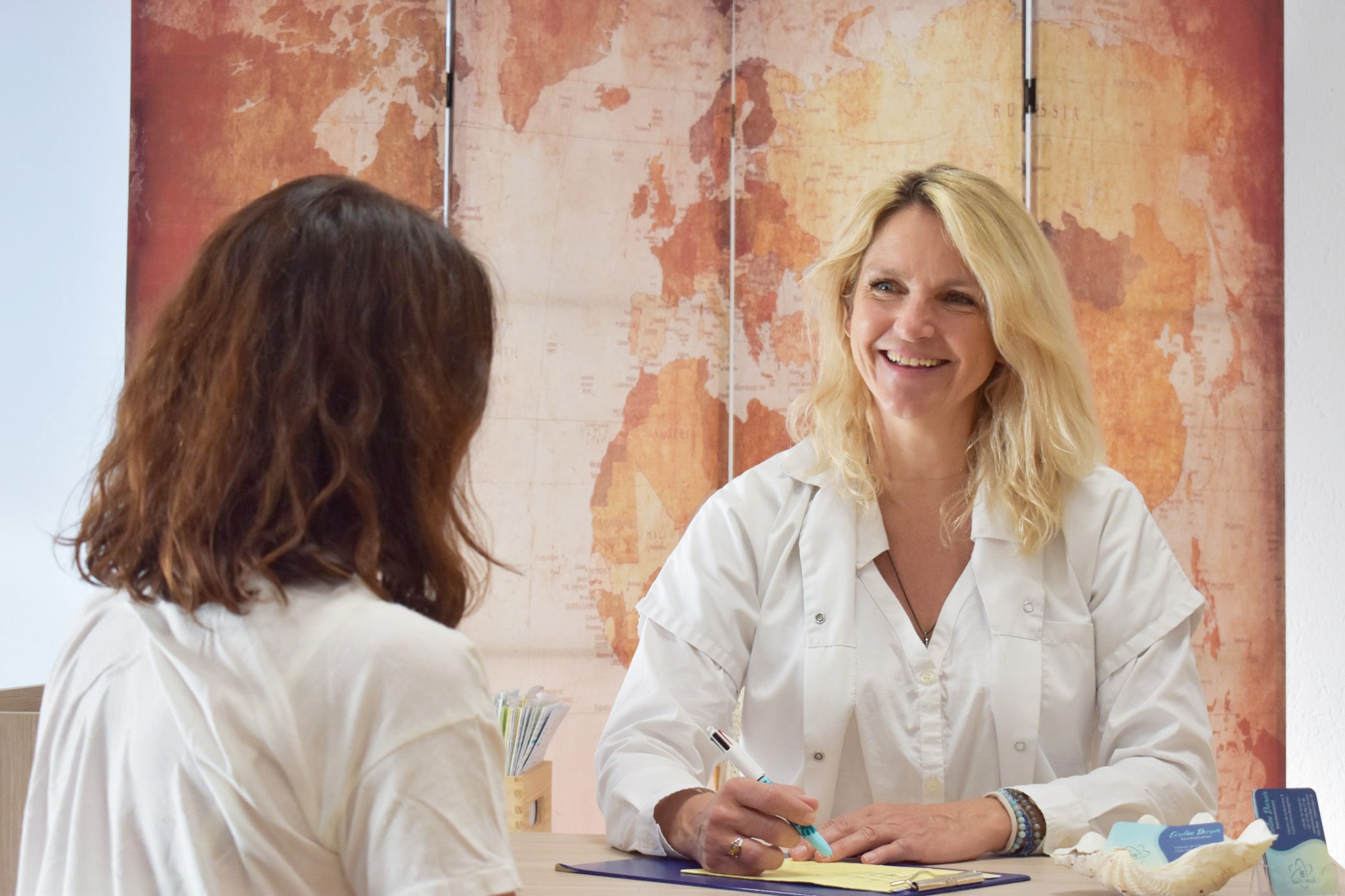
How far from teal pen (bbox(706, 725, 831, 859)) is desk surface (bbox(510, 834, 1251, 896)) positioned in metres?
0.16

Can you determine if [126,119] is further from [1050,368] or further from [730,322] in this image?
[1050,368]

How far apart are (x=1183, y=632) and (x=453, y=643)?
1.44 meters

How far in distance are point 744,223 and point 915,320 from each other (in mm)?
1727

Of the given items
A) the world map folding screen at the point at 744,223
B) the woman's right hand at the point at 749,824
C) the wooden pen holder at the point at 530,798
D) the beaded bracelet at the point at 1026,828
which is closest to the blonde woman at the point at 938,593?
the beaded bracelet at the point at 1026,828

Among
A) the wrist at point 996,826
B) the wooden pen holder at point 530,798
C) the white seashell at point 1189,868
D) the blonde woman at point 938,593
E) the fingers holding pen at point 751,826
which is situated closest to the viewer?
the white seashell at point 1189,868

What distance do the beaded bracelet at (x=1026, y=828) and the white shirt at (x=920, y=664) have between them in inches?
6.5

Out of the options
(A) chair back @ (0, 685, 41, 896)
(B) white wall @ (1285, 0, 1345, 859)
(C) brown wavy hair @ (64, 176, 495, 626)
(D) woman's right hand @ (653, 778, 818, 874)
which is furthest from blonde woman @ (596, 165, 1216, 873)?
(B) white wall @ (1285, 0, 1345, 859)

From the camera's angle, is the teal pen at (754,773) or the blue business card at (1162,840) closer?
the blue business card at (1162,840)

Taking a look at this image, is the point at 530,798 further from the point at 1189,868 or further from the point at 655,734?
the point at 1189,868

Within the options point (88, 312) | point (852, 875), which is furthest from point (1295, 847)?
point (88, 312)

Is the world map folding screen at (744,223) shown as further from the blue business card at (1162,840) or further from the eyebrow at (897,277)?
the blue business card at (1162,840)

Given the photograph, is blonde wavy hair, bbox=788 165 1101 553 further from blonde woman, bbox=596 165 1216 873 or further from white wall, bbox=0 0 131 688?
white wall, bbox=0 0 131 688

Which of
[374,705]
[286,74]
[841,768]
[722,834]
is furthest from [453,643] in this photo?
[286,74]

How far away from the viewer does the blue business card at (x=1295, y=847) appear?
54.0 inches
